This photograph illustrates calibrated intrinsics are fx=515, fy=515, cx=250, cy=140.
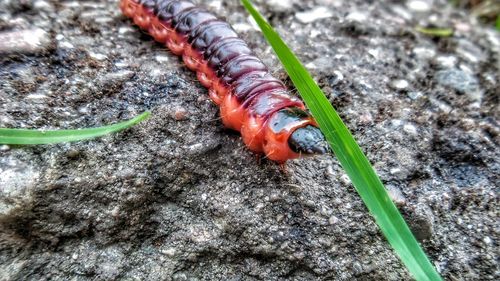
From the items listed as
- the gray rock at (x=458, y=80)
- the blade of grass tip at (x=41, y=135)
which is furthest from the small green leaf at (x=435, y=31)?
the blade of grass tip at (x=41, y=135)

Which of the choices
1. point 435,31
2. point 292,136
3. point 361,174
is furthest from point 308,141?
point 435,31

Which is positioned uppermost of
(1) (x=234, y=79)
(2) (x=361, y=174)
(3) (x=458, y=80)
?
(3) (x=458, y=80)

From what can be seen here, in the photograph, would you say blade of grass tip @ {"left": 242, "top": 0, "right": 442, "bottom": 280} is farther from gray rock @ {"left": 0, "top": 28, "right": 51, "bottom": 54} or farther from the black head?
gray rock @ {"left": 0, "top": 28, "right": 51, "bottom": 54}

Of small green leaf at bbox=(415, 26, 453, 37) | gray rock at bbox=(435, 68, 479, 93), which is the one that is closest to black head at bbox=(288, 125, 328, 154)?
gray rock at bbox=(435, 68, 479, 93)

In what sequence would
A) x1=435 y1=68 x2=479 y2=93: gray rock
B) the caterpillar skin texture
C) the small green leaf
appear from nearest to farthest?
the caterpillar skin texture, x1=435 y1=68 x2=479 y2=93: gray rock, the small green leaf

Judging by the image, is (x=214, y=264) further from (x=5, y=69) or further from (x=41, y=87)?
(x=5, y=69)

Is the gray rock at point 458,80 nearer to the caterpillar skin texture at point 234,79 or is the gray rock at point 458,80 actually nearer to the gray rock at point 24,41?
the caterpillar skin texture at point 234,79

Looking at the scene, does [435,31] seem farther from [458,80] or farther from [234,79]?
[234,79]
